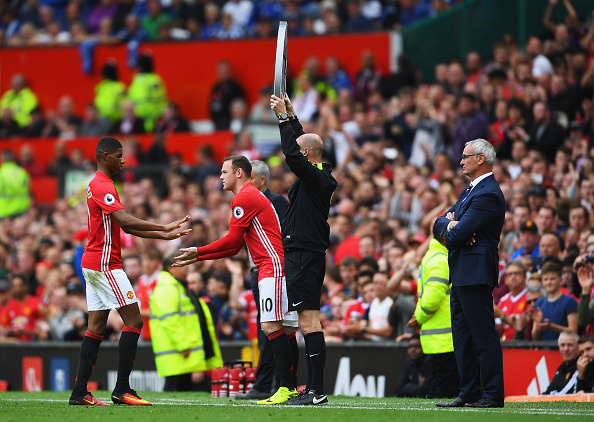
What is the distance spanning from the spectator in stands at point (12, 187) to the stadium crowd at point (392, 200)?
125 millimetres

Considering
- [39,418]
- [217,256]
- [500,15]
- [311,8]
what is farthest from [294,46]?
[39,418]

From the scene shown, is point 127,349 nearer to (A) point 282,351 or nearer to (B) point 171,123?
(A) point 282,351

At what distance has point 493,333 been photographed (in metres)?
8.76

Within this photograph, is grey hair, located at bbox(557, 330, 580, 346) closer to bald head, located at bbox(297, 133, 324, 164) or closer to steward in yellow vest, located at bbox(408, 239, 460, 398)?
steward in yellow vest, located at bbox(408, 239, 460, 398)

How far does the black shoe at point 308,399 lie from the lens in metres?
9.09

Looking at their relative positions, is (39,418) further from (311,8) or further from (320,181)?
(311,8)

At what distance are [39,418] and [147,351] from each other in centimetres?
650

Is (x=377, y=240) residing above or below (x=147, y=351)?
above

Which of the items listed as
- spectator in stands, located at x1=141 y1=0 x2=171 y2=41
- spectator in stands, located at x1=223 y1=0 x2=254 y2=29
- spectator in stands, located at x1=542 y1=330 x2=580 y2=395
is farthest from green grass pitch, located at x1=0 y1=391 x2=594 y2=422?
spectator in stands, located at x1=141 y1=0 x2=171 y2=41

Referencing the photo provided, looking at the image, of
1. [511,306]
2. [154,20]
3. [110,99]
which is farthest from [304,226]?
[154,20]

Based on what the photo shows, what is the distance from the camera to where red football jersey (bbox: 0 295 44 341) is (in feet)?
55.3

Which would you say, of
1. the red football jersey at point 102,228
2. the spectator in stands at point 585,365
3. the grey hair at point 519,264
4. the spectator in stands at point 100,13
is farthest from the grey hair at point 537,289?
the spectator in stands at point 100,13

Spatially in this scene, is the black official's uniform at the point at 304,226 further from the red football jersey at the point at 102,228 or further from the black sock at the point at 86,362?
the black sock at the point at 86,362

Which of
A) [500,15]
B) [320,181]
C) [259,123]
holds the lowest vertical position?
[320,181]
